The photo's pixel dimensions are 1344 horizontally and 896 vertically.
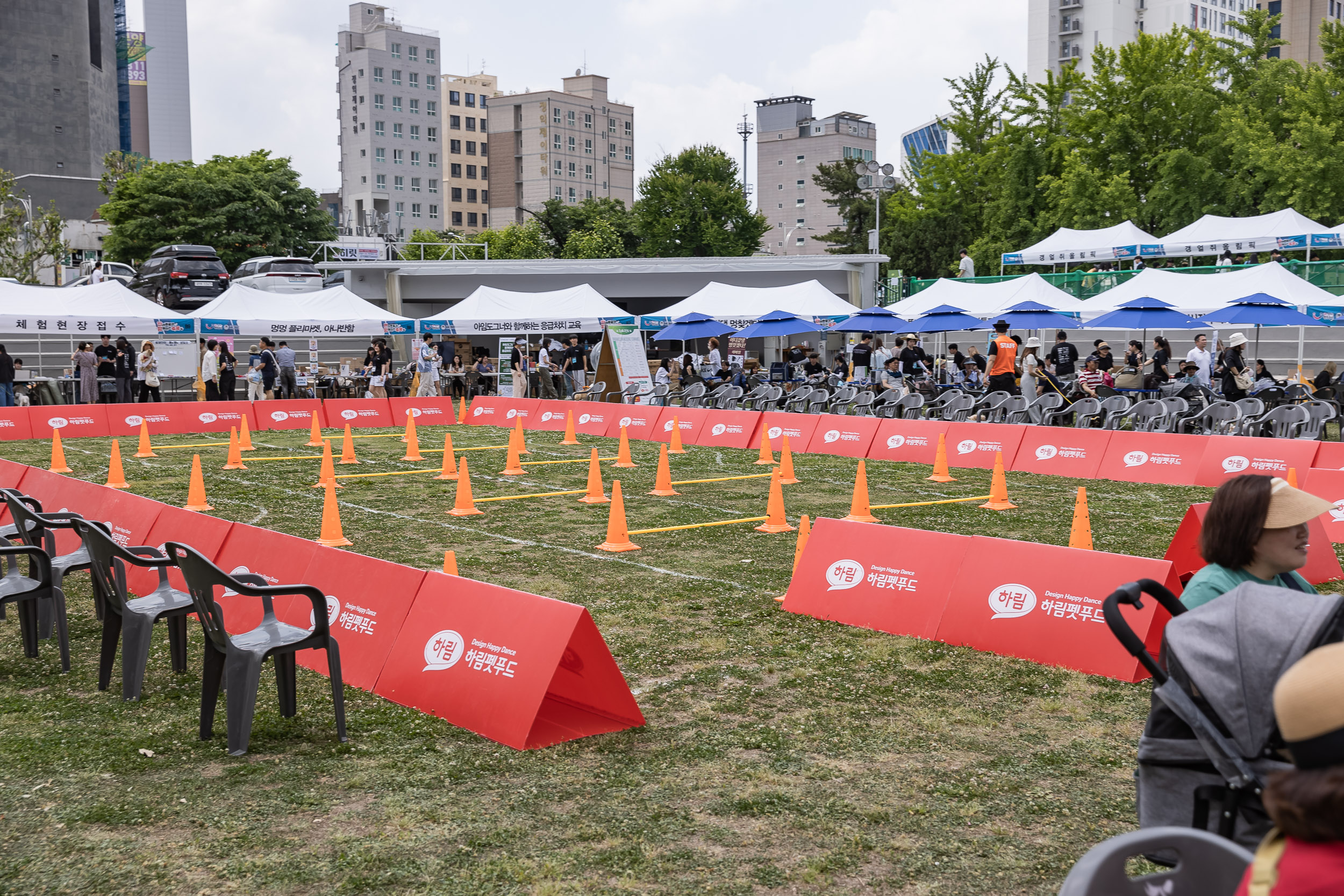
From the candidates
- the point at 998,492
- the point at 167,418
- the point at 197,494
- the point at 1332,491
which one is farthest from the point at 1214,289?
the point at 167,418

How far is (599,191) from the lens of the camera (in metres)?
141

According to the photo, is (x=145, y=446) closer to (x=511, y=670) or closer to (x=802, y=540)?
(x=802, y=540)

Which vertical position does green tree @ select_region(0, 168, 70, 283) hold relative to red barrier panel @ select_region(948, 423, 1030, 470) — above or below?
above

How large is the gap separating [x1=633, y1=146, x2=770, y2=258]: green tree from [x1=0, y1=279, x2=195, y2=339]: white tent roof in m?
55.7

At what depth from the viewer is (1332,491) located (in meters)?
11.4

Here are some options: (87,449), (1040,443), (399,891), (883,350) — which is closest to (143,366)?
(87,449)

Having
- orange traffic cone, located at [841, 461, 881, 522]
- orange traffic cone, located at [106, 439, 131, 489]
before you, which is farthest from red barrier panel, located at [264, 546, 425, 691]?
orange traffic cone, located at [106, 439, 131, 489]

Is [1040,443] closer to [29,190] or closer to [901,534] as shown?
[901,534]

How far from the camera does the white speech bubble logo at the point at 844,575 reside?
8.17 metres

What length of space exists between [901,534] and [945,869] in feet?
12.8

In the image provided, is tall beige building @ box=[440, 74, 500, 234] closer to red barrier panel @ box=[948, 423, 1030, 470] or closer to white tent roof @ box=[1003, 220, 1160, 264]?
white tent roof @ box=[1003, 220, 1160, 264]

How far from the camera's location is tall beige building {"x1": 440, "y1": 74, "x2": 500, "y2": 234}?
133m

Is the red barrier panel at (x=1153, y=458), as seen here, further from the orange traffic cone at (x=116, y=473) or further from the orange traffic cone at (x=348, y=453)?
the orange traffic cone at (x=116, y=473)

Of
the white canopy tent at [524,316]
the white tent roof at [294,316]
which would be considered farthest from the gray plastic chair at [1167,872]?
the white tent roof at [294,316]
